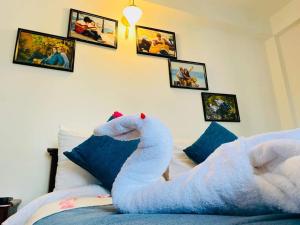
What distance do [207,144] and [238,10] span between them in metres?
1.95

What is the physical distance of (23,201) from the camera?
1.63 metres

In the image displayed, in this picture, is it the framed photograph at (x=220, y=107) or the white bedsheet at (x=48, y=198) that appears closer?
the white bedsheet at (x=48, y=198)

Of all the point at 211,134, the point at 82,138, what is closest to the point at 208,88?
the point at 211,134

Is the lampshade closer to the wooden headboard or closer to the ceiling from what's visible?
the ceiling

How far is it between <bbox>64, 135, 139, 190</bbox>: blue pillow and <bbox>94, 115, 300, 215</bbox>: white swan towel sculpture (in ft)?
2.57

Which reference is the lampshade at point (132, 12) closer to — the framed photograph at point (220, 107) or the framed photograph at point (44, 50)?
the framed photograph at point (44, 50)

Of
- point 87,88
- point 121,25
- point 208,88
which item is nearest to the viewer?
point 87,88

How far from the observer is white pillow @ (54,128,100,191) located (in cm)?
149

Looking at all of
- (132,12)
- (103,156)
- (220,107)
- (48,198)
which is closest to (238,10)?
(220,107)

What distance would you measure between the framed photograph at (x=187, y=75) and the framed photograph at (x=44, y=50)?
3.24 feet

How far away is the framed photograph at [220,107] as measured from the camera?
2.46m

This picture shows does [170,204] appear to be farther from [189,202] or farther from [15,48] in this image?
[15,48]

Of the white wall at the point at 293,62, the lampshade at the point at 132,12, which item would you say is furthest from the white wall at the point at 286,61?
the lampshade at the point at 132,12

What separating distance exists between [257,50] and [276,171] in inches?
120
